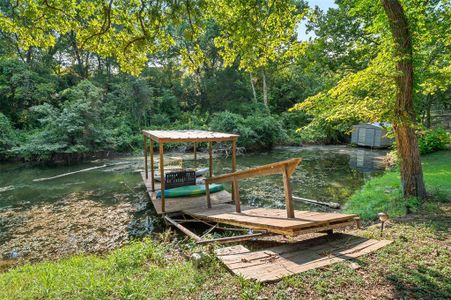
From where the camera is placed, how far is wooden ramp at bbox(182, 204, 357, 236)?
4051 millimetres

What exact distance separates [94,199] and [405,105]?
9771mm

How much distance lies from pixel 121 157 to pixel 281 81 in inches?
772

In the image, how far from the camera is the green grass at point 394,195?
19.3 feet

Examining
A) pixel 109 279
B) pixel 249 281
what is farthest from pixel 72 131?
pixel 249 281

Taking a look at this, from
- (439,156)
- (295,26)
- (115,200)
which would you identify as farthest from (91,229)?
(439,156)

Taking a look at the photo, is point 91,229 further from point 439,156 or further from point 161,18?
point 439,156

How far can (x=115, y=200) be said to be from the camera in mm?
9539

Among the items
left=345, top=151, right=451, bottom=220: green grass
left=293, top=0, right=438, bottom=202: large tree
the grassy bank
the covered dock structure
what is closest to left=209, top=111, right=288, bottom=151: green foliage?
the covered dock structure

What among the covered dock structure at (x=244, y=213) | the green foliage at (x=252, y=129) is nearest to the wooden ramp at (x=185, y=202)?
the covered dock structure at (x=244, y=213)

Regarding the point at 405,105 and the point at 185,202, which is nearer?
the point at 405,105

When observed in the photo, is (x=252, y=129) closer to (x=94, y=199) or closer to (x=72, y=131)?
(x=72, y=131)

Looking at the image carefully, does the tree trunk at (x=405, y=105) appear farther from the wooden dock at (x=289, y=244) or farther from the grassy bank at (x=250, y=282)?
the wooden dock at (x=289, y=244)

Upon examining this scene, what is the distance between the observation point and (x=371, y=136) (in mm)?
21984

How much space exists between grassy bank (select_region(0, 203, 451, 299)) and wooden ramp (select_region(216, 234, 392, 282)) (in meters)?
0.13
